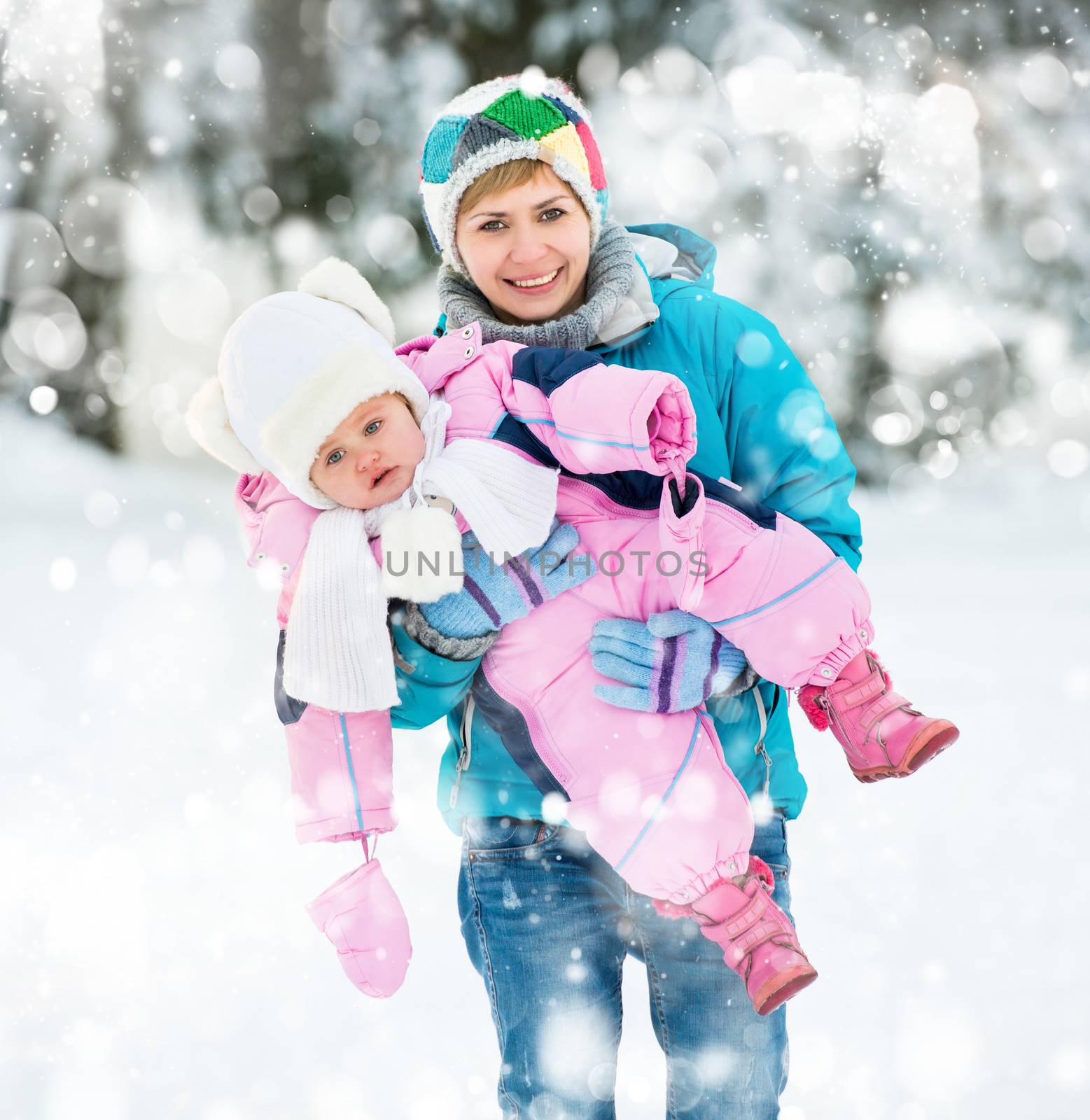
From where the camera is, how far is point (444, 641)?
3.76 ft

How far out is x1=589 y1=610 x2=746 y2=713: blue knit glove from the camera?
1103 mm

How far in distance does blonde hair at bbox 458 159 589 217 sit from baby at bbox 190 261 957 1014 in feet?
Result: 0.76

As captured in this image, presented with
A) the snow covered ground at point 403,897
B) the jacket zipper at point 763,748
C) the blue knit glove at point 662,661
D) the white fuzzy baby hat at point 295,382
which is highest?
the white fuzzy baby hat at point 295,382

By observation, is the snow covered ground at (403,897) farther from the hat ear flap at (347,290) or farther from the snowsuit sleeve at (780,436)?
the hat ear flap at (347,290)

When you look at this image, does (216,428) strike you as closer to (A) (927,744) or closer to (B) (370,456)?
(B) (370,456)

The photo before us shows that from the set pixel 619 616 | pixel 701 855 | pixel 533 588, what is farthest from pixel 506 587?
pixel 701 855

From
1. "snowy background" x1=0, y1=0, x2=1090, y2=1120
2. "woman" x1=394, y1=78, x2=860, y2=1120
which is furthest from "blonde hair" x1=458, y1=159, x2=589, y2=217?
"snowy background" x1=0, y1=0, x2=1090, y2=1120

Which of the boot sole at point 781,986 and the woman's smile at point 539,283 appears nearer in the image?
the boot sole at point 781,986

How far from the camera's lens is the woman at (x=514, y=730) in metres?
1.19

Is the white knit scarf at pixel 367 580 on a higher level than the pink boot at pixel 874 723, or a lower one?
higher

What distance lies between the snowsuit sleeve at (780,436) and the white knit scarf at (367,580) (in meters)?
0.27

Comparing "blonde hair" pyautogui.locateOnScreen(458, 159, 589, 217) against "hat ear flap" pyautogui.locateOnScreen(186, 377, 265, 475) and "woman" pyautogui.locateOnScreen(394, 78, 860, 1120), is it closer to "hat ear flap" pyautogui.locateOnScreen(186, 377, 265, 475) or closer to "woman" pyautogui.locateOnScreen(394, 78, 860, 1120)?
"woman" pyautogui.locateOnScreen(394, 78, 860, 1120)

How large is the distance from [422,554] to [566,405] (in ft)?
0.77

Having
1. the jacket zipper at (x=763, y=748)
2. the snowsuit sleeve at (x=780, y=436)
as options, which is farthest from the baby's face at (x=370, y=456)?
the jacket zipper at (x=763, y=748)
